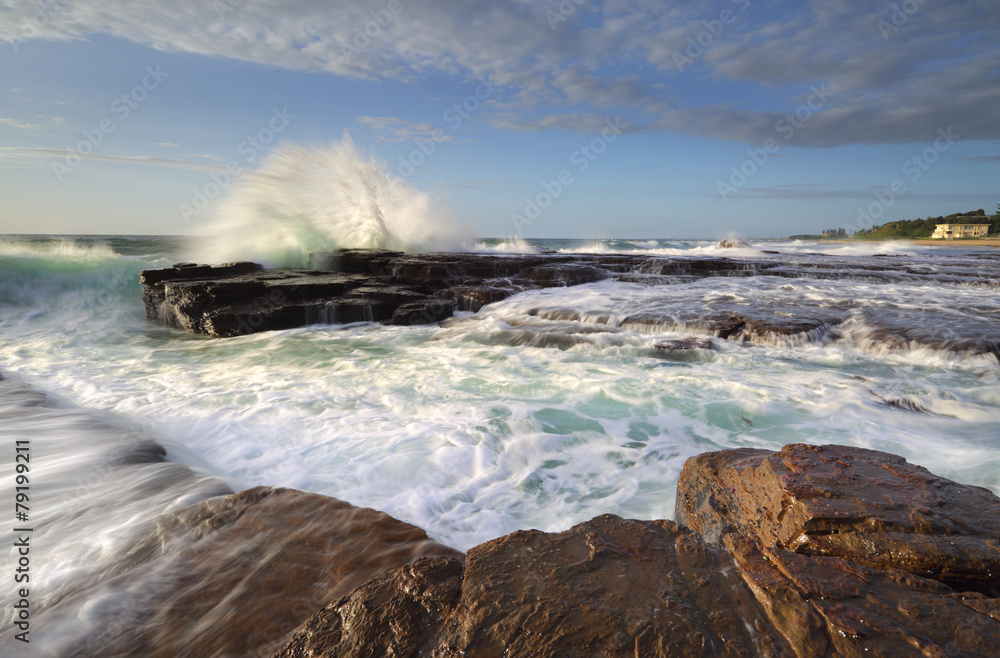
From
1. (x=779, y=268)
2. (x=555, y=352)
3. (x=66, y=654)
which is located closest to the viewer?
(x=66, y=654)

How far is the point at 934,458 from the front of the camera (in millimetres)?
3207

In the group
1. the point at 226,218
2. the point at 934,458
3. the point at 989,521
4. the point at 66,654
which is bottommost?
the point at 934,458

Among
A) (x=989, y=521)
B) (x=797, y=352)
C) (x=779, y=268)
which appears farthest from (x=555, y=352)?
(x=779, y=268)

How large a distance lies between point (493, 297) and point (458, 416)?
5.35 meters

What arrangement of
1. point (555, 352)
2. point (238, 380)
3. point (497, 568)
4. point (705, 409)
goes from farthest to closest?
point (555, 352)
point (238, 380)
point (705, 409)
point (497, 568)

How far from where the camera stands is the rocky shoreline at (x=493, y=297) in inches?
239

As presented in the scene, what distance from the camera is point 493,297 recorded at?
914 cm

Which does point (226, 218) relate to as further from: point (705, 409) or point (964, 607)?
point (964, 607)

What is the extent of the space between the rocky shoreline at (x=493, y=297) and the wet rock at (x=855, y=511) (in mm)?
4729

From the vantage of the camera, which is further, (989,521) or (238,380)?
(238,380)

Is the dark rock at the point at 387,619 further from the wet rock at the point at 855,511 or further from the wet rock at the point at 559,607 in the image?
the wet rock at the point at 855,511

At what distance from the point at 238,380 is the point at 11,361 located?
411cm

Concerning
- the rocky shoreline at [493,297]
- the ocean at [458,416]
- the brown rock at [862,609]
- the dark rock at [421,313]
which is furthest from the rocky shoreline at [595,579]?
the dark rock at [421,313]

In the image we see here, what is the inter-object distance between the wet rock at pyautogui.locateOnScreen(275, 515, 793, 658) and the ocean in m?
1.04
